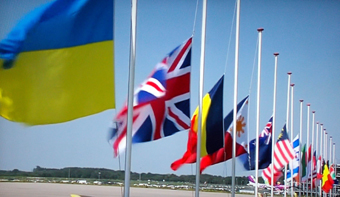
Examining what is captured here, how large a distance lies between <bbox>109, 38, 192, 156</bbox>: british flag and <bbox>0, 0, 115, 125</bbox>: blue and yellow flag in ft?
5.55

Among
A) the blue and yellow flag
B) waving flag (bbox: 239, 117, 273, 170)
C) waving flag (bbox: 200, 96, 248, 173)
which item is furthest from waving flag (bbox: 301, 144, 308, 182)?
the blue and yellow flag

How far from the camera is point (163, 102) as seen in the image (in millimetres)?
12664

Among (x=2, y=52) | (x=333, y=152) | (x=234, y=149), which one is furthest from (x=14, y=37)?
(x=333, y=152)

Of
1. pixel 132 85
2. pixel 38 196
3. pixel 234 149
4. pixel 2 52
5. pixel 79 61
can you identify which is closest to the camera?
pixel 2 52

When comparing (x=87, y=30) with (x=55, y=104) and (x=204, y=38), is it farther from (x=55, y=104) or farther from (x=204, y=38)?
(x=204, y=38)

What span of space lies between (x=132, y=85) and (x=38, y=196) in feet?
43.3

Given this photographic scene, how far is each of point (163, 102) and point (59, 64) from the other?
12.1 feet

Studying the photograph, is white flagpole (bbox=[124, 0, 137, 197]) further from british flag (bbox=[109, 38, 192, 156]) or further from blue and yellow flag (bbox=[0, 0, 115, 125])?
blue and yellow flag (bbox=[0, 0, 115, 125])

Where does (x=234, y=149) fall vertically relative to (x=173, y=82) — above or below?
below

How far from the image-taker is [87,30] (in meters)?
9.73

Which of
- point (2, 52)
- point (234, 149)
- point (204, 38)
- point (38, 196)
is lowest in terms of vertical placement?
point (38, 196)

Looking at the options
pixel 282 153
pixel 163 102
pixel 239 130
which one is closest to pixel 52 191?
pixel 282 153

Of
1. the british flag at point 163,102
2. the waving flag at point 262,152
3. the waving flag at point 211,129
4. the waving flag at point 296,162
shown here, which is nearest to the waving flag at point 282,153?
the waving flag at point 262,152

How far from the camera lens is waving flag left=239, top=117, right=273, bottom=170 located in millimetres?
21161
